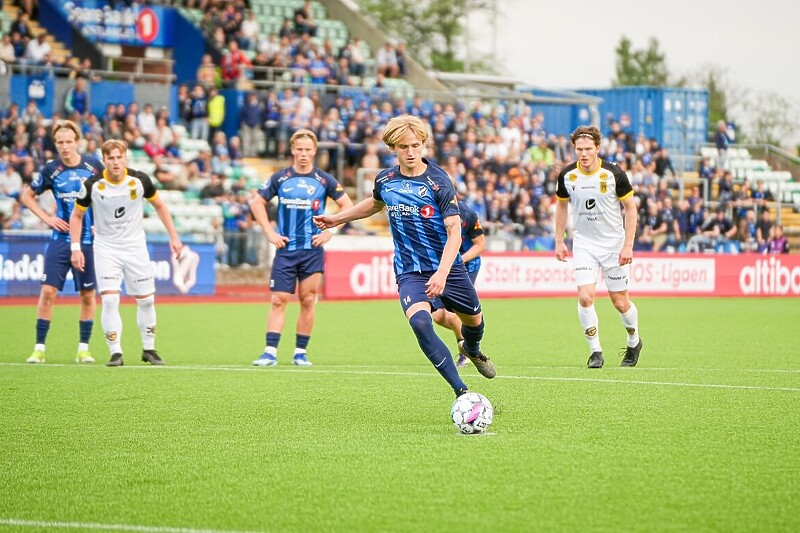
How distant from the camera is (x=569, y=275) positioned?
28.2 meters

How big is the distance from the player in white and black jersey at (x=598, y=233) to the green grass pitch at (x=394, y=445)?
0.46 m

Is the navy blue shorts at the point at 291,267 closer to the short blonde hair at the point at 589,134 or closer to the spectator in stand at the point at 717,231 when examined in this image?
the short blonde hair at the point at 589,134

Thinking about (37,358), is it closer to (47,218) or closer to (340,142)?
(47,218)

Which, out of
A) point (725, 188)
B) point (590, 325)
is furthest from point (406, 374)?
point (725, 188)

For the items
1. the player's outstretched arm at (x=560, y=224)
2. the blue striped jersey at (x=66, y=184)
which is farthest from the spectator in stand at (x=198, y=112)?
the player's outstretched arm at (x=560, y=224)


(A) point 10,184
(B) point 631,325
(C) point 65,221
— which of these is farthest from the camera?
(A) point 10,184

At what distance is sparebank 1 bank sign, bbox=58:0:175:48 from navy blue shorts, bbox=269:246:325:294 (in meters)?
21.6

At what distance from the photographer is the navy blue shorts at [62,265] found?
13422 millimetres

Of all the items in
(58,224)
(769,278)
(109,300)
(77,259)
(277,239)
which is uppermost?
(58,224)

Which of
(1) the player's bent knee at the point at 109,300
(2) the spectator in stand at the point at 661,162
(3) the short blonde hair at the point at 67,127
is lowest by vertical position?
(1) the player's bent knee at the point at 109,300

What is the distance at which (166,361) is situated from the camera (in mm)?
13750

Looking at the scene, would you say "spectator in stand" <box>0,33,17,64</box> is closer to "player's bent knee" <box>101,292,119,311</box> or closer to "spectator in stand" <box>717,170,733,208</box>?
"player's bent knee" <box>101,292,119,311</box>

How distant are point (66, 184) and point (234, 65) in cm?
1953

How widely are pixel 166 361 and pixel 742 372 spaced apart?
5.96 meters
